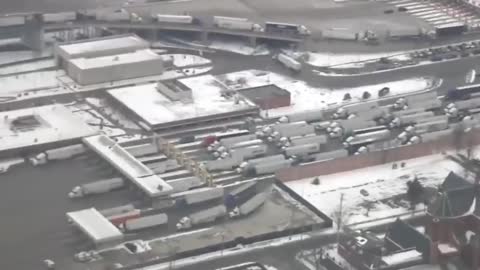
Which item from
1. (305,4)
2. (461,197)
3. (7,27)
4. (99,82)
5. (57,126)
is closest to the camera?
(461,197)

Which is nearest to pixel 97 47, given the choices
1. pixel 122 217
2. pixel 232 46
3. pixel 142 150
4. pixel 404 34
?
pixel 232 46

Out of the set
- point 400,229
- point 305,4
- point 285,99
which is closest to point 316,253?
point 400,229

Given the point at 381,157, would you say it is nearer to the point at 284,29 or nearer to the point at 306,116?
the point at 306,116

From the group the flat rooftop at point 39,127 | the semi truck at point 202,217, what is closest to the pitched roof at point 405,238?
the semi truck at point 202,217

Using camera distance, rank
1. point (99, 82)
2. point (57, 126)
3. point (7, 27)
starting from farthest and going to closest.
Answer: point (7, 27)
point (99, 82)
point (57, 126)

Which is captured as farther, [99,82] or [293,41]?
[293,41]

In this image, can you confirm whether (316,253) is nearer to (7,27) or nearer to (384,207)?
(384,207)
